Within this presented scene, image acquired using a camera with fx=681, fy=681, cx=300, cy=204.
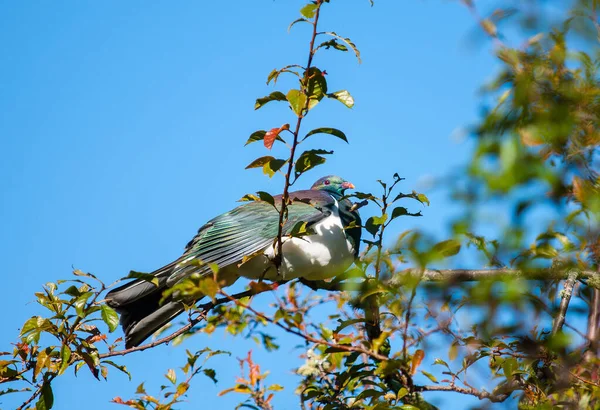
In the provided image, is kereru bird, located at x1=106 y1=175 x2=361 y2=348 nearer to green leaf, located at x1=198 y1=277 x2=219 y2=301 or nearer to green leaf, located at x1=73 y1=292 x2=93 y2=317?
green leaf, located at x1=73 y1=292 x2=93 y2=317

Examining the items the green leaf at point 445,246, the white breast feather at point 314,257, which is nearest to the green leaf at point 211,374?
the white breast feather at point 314,257

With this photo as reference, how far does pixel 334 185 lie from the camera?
4594 mm

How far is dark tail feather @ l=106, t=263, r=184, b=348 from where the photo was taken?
3.62 m

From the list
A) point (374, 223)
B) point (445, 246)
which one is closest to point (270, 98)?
point (374, 223)

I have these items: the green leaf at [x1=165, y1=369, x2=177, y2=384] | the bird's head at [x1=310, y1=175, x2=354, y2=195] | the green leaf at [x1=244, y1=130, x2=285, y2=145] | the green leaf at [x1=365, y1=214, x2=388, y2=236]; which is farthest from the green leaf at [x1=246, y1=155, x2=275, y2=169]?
the bird's head at [x1=310, y1=175, x2=354, y2=195]

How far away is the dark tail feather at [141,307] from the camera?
3625 millimetres

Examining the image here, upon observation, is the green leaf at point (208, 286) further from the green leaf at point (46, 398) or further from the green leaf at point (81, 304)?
the green leaf at point (46, 398)

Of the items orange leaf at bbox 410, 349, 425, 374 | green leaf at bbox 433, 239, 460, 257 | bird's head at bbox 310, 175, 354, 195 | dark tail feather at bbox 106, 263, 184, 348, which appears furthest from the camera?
bird's head at bbox 310, 175, 354, 195

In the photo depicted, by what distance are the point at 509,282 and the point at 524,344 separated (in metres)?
0.34

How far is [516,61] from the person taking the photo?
160cm

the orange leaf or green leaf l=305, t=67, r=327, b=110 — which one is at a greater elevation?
green leaf l=305, t=67, r=327, b=110

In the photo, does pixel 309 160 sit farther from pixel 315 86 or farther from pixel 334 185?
pixel 334 185

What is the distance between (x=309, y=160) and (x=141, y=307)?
1.65 metres

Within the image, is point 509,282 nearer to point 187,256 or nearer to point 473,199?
point 473,199
